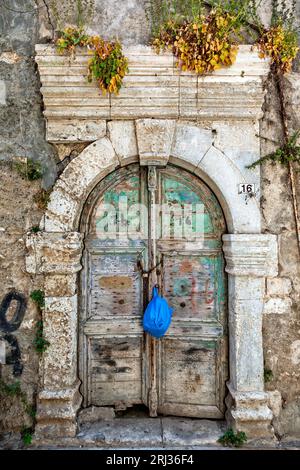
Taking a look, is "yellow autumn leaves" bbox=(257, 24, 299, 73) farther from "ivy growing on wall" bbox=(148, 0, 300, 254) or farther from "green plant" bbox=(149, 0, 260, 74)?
"green plant" bbox=(149, 0, 260, 74)

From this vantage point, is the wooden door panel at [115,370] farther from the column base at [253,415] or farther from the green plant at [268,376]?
the green plant at [268,376]

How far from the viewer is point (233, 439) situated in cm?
271

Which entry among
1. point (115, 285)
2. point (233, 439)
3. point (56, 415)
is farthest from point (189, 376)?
point (56, 415)

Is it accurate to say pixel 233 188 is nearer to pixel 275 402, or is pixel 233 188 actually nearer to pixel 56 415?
pixel 275 402

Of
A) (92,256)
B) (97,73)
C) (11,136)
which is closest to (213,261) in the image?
(92,256)

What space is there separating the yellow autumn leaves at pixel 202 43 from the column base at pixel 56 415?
280 cm

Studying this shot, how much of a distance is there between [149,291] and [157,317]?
0.31 metres

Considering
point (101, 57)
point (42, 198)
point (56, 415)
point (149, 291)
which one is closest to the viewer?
point (101, 57)

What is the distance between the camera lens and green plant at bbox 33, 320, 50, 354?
2.77 meters

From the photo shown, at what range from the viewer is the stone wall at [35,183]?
2834mm

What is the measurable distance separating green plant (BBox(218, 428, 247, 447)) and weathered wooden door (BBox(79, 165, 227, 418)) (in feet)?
0.89

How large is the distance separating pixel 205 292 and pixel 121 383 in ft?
3.61

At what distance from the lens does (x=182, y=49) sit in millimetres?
2670

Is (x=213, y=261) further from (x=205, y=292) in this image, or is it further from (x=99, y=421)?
(x=99, y=421)
